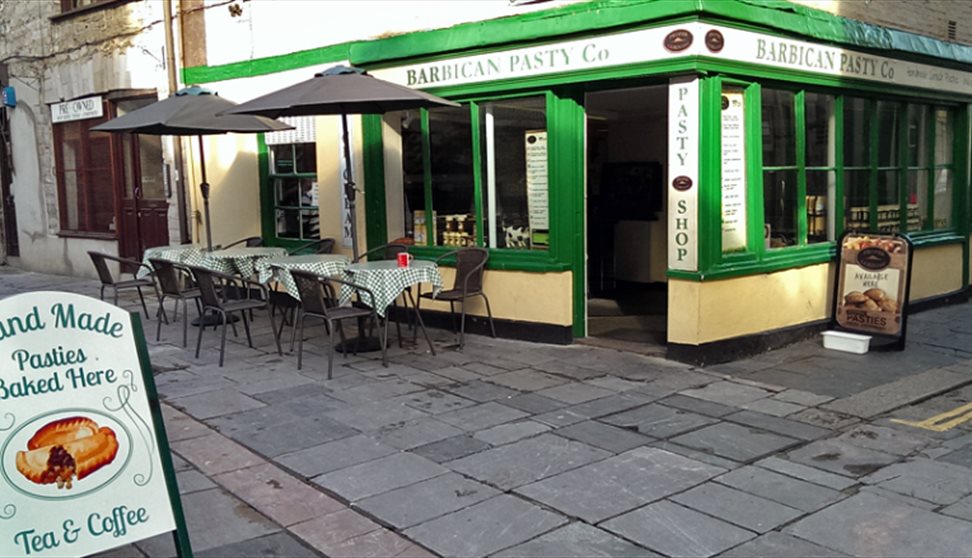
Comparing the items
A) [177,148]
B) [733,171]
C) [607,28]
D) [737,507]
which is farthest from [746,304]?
[177,148]

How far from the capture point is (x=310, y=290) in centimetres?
718

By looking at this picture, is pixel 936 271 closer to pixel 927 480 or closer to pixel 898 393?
pixel 898 393

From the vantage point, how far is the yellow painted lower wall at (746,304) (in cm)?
706

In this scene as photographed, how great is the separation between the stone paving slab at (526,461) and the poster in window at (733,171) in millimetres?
2924

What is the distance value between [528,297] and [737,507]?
4133 millimetres

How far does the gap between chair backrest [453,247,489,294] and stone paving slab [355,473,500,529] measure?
3.58 m

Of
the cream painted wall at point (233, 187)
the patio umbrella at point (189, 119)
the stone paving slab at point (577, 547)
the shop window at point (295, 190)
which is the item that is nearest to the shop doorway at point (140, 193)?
the cream painted wall at point (233, 187)

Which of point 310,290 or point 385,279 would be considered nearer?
point 310,290

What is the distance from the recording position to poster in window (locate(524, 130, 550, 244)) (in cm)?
811

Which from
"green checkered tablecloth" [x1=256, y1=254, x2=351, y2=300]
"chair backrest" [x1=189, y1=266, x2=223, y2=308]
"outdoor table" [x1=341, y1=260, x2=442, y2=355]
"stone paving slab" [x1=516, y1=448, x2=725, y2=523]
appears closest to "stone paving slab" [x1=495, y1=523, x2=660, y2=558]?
"stone paving slab" [x1=516, y1=448, x2=725, y2=523]

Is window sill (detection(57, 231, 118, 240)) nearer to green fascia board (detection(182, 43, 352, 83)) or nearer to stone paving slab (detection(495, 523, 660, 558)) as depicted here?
green fascia board (detection(182, 43, 352, 83))

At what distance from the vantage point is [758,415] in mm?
5801

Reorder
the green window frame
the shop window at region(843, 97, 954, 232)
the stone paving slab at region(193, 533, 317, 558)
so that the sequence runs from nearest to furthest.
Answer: the stone paving slab at region(193, 533, 317, 558), the green window frame, the shop window at region(843, 97, 954, 232)

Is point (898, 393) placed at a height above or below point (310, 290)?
below
